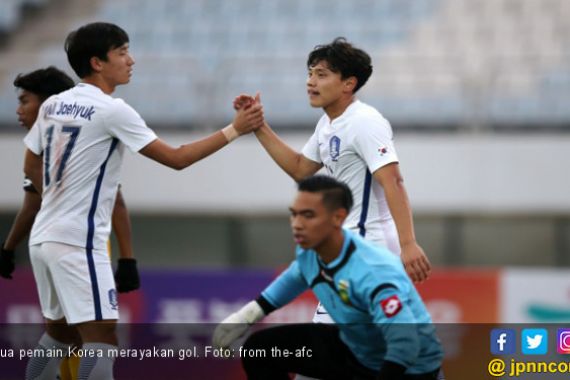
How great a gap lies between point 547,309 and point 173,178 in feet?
14.4

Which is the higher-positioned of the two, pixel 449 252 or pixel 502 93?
pixel 502 93

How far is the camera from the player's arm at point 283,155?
6.02 metres

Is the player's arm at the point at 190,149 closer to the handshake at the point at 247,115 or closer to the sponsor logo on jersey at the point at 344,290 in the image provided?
the handshake at the point at 247,115

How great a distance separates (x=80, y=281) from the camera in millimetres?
5379

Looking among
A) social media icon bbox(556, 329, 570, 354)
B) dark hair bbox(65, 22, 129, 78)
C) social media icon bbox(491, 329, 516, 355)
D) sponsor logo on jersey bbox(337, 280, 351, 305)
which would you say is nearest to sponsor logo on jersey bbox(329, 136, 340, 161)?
sponsor logo on jersey bbox(337, 280, 351, 305)

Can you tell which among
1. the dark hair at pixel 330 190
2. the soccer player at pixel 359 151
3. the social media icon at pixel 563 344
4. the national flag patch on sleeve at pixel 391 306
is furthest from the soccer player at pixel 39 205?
the social media icon at pixel 563 344

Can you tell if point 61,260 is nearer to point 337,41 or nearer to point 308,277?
point 308,277

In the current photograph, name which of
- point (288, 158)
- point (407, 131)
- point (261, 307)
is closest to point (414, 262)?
point (261, 307)

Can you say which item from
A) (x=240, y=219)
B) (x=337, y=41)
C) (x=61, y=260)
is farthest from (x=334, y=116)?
(x=240, y=219)

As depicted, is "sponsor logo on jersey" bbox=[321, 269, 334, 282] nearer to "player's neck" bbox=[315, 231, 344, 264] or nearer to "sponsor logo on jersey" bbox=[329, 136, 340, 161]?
"player's neck" bbox=[315, 231, 344, 264]

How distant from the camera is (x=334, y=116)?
579 centimetres

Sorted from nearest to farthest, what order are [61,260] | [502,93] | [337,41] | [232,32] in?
[61,260], [337,41], [502,93], [232,32]

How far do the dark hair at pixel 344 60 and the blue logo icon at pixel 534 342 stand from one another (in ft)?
7.46

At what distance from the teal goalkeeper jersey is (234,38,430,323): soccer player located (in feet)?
1.83
